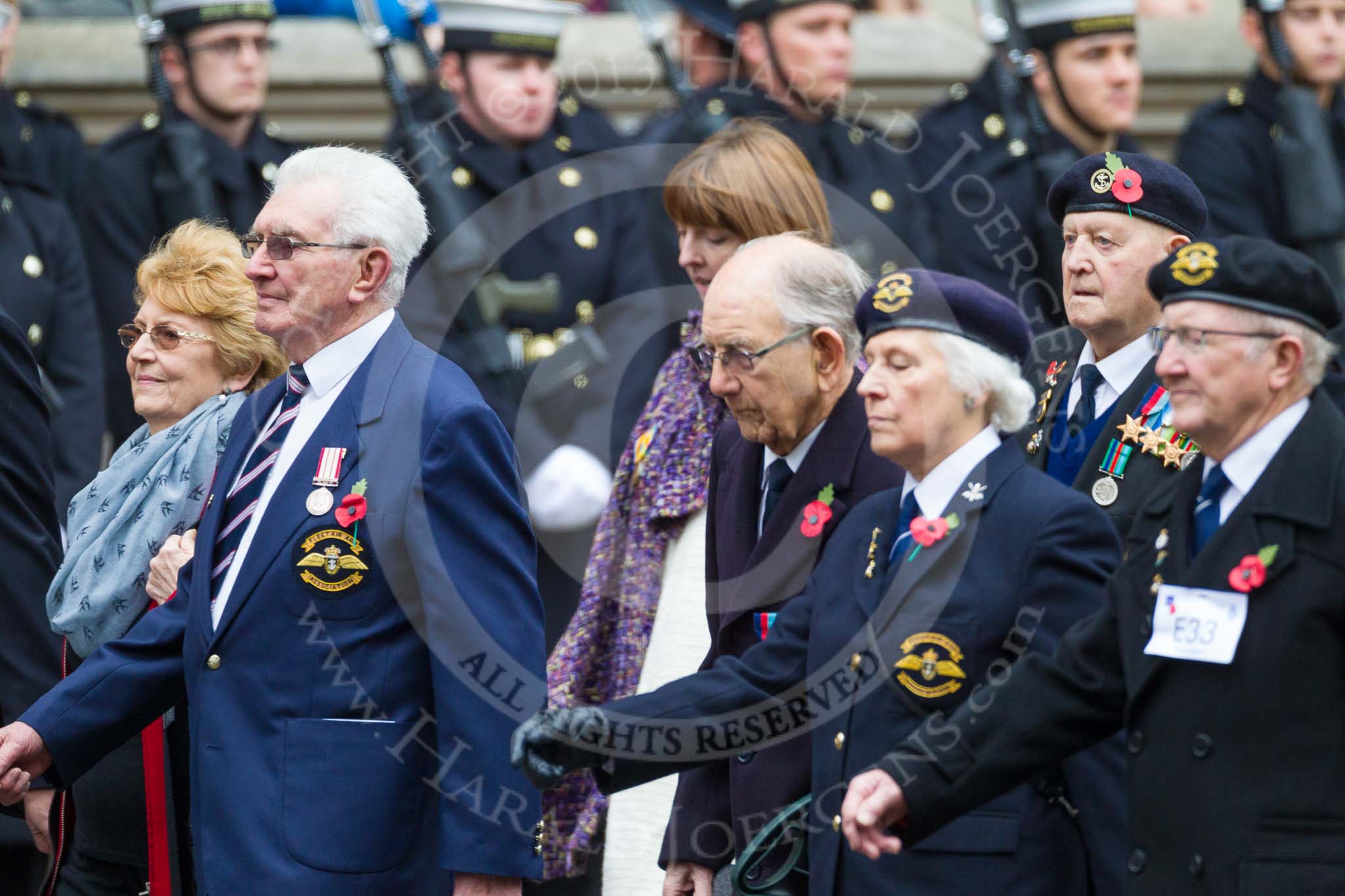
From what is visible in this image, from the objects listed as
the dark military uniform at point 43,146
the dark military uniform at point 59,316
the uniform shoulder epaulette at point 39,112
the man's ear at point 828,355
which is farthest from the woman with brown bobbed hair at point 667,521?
the uniform shoulder epaulette at point 39,112

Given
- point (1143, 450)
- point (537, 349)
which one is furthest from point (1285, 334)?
point (537, 349)

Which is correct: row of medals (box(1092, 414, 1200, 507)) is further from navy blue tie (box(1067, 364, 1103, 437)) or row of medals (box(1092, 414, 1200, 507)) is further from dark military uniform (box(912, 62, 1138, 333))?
dark military uniform (box(912, 62, 1138, 333))

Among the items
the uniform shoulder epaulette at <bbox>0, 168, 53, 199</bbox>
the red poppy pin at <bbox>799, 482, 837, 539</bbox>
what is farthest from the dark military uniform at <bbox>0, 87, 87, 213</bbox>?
the red poppy pin at <bbox>799, 482, 837, 539</bbox>

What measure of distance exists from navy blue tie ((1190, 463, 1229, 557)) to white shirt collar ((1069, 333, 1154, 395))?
1.06 m

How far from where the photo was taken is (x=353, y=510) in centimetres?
413

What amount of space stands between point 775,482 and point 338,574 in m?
0.92

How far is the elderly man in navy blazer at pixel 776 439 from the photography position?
14.4 feet

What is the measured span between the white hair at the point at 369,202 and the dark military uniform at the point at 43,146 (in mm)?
3346

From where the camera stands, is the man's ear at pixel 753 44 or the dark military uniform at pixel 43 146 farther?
the dark military uniform at pixel 43 146

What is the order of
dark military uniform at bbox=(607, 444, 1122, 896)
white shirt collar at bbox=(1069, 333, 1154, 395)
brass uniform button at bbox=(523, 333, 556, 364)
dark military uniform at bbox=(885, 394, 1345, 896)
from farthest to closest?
brass uniform button at bbox=(523, 333, 556, 364) → white shirt collar at bbox=(1069, 333, 1154, 395) → dark military uniform at bbox=(607, 444, 1122, 896) → dark military uniform at bbox=(885, 394, 1345, 896)

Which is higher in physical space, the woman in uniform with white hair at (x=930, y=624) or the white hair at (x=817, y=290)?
the white hair at (x=817, y=290)

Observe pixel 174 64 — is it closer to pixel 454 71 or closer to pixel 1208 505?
pixel 454 71

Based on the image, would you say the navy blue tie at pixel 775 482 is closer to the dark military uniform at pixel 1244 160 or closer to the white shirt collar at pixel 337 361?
the white shirt collar at pixel 337 361

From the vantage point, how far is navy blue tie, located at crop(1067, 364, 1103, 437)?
4.67 meters
